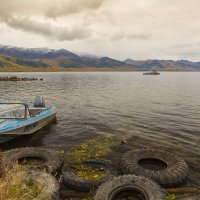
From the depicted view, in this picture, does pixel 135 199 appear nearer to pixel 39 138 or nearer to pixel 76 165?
pixel 76 165

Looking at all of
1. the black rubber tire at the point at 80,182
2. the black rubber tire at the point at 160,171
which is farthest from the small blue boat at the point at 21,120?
the black rubber tire at the point at 160,171

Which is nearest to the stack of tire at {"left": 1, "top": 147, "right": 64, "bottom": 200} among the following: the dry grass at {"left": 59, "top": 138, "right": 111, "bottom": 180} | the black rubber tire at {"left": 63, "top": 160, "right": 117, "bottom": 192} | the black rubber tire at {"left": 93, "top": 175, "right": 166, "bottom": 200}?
the black rubber tire at {"left": 63, "top": 160, "right": 117, "bottom": 192}

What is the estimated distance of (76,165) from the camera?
15086 mm

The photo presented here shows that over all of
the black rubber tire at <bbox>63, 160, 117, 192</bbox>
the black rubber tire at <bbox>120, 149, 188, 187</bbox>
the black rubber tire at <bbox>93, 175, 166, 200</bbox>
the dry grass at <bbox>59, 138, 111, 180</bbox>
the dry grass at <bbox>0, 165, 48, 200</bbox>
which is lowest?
the dry grass at <bbox>59, 138, 111, 180</bbox>

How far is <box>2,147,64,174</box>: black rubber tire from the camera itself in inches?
528

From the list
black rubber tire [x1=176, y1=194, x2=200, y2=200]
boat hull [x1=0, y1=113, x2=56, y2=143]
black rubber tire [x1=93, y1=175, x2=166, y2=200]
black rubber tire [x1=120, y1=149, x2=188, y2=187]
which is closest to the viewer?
black rubber tire [x1=93, y1=175, x2=166, y2=200]

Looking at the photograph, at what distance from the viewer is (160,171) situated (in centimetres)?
1269

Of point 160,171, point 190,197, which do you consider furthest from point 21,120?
point 190,197

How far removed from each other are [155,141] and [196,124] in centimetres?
897

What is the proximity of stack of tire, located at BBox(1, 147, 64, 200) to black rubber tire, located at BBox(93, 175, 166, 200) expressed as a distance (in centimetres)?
188

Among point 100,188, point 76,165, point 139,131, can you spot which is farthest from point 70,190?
point 139,131

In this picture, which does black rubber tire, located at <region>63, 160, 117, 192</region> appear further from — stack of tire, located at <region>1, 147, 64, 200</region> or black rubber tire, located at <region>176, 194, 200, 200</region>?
black rubber tire, located at <region>176, 194, 200, 200</region>

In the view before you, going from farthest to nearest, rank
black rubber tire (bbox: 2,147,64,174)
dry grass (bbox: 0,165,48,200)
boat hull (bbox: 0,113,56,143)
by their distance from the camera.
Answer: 1. boat hull (bbox: 0,113,56,143)
2. black rubber tire (bbox: 2,147,64,174)
3. dry grass (bbox: 0,165,48,200)

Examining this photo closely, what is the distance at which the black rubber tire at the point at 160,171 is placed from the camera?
1225 cm
